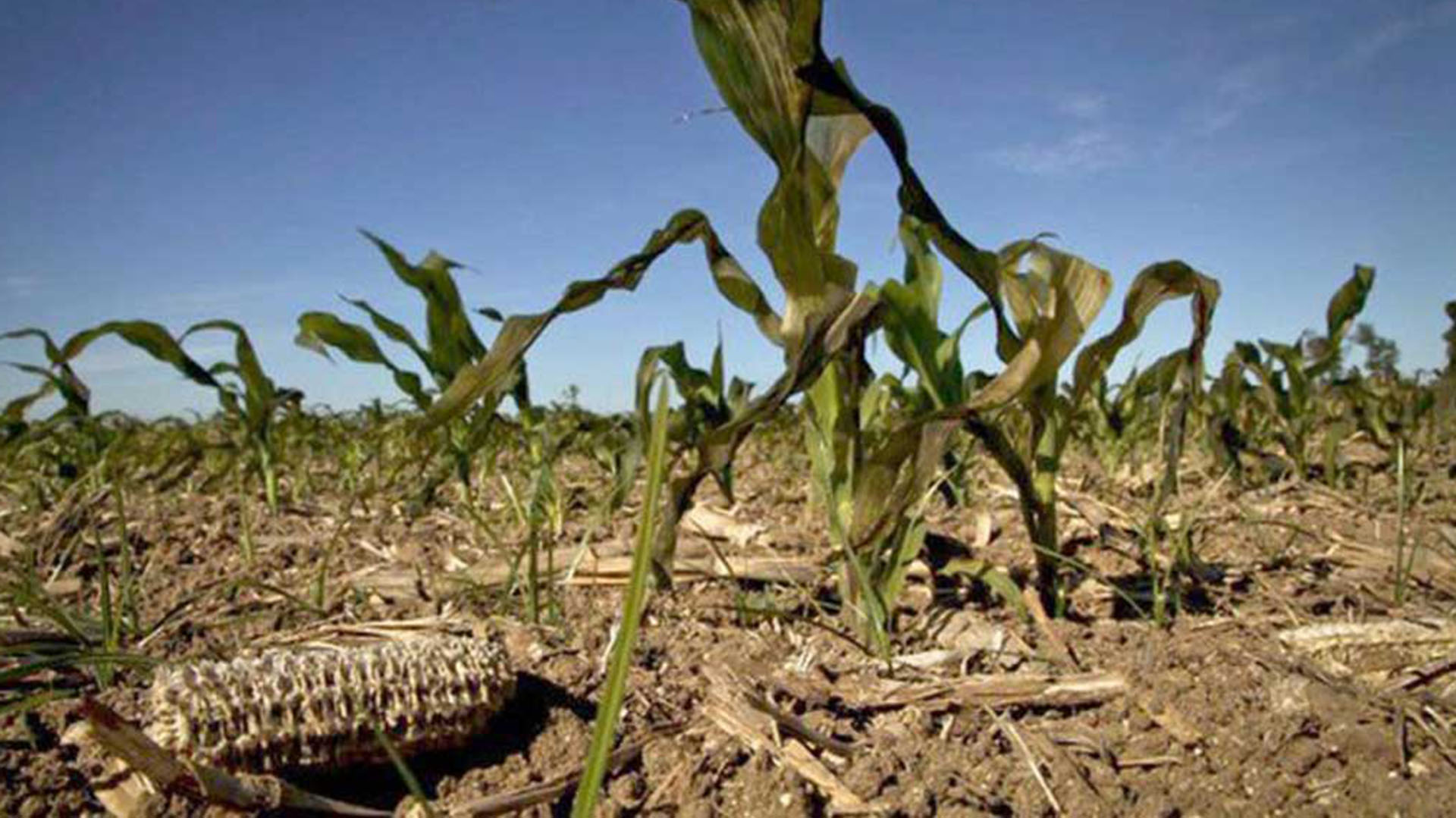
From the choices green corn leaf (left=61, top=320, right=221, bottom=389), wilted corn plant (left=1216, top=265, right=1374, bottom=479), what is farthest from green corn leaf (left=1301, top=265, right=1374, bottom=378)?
green corn leaf (left=61, top=320, right=221, bottom=389)

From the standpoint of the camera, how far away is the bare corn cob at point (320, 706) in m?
0.97

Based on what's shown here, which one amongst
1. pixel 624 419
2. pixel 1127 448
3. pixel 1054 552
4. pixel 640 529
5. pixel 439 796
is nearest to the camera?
pixel 640 529

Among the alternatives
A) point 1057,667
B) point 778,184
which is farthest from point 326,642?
point 1057,667

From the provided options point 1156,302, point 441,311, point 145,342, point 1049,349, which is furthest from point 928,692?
point 145,342

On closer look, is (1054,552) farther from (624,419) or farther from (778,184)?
(624,419)

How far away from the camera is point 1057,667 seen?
135 cm

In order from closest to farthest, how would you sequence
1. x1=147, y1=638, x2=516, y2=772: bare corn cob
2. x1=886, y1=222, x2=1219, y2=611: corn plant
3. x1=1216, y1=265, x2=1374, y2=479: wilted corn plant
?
1. x1=147, y1=638, x2=516, y2=772: bare corn cob
2. x1=886, y1=222, x2=1219, y2=611: corn plant
3. x1=1216, y1=265, x2=1374, y2=479: wilted corn plant

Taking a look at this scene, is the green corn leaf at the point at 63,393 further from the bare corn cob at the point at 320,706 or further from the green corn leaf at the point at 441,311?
the bare corn cob at the point at 320,706

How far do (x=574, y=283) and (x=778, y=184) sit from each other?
337 millimetres

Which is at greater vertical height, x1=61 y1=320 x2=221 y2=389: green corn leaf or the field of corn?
x1=61 y1=320 x2=221 y2=389: green corn leaf

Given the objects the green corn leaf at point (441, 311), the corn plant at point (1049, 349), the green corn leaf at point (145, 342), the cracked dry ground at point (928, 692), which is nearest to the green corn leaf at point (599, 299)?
the corn plant at point (1049, 349)

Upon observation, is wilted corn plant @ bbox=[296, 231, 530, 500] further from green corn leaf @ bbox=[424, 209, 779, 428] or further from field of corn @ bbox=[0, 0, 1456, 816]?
green corn leaf @ bbox=[424, 209, 779, 428]

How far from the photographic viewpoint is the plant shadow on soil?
103 cm

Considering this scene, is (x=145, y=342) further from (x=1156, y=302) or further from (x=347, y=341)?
(x=1156, y=302)
